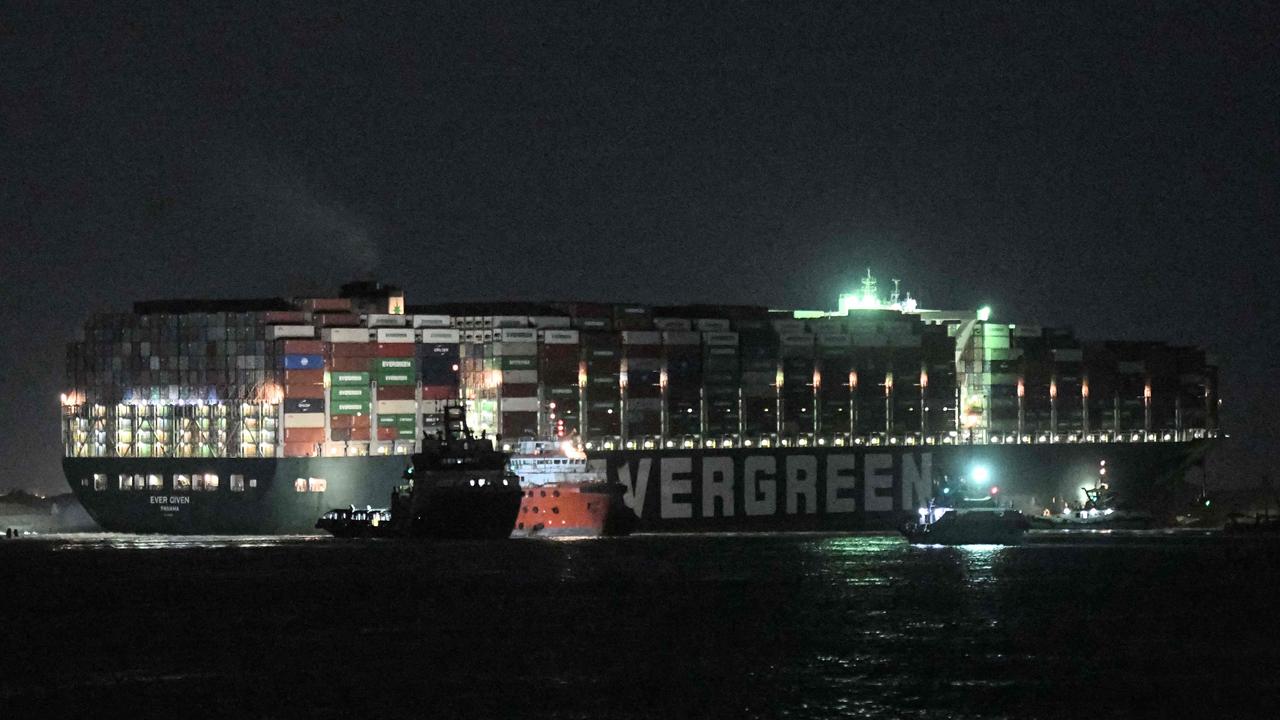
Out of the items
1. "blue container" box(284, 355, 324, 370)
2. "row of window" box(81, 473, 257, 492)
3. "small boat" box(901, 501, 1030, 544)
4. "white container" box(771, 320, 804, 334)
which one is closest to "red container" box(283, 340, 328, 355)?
"blue container" box(284, 355, 324, 370)

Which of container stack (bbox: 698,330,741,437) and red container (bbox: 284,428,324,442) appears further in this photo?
container stack (bbox: 698,330,741,437)

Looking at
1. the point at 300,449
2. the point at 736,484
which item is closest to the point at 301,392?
the point at 300,449

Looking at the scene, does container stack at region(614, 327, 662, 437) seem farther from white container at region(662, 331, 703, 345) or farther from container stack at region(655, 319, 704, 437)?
white container at region(662, 331, 703, 345)

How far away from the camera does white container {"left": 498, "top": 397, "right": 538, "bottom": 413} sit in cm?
8912

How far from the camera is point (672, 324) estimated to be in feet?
306

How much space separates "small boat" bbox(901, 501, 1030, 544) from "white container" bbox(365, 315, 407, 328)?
934 inches

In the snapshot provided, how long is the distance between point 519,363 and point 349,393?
7631 mm

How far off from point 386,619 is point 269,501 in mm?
35266

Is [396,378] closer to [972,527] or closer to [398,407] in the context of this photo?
[398,407]

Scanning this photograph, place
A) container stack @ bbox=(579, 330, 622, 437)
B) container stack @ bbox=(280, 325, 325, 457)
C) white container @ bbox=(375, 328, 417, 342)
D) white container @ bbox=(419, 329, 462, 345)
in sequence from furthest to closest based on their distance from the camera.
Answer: container stack @ bbox=(579, 330, 622, 437)
white container @ bbox=(419, 329, 462, 345)
white container @ bbox=(375, 328, 417, 342)
container stack @ bbox=(280, 325, 325, 457)

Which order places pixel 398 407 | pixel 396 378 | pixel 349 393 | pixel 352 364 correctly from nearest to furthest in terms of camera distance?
pixel 349 393, pixel 352 364, pixel 398 407, pixel 396 378

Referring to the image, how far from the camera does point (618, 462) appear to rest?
8894 centimetres

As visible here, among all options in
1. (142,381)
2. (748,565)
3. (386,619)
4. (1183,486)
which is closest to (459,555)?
(748,565)

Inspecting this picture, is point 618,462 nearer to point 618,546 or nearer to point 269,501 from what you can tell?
point 618,546
